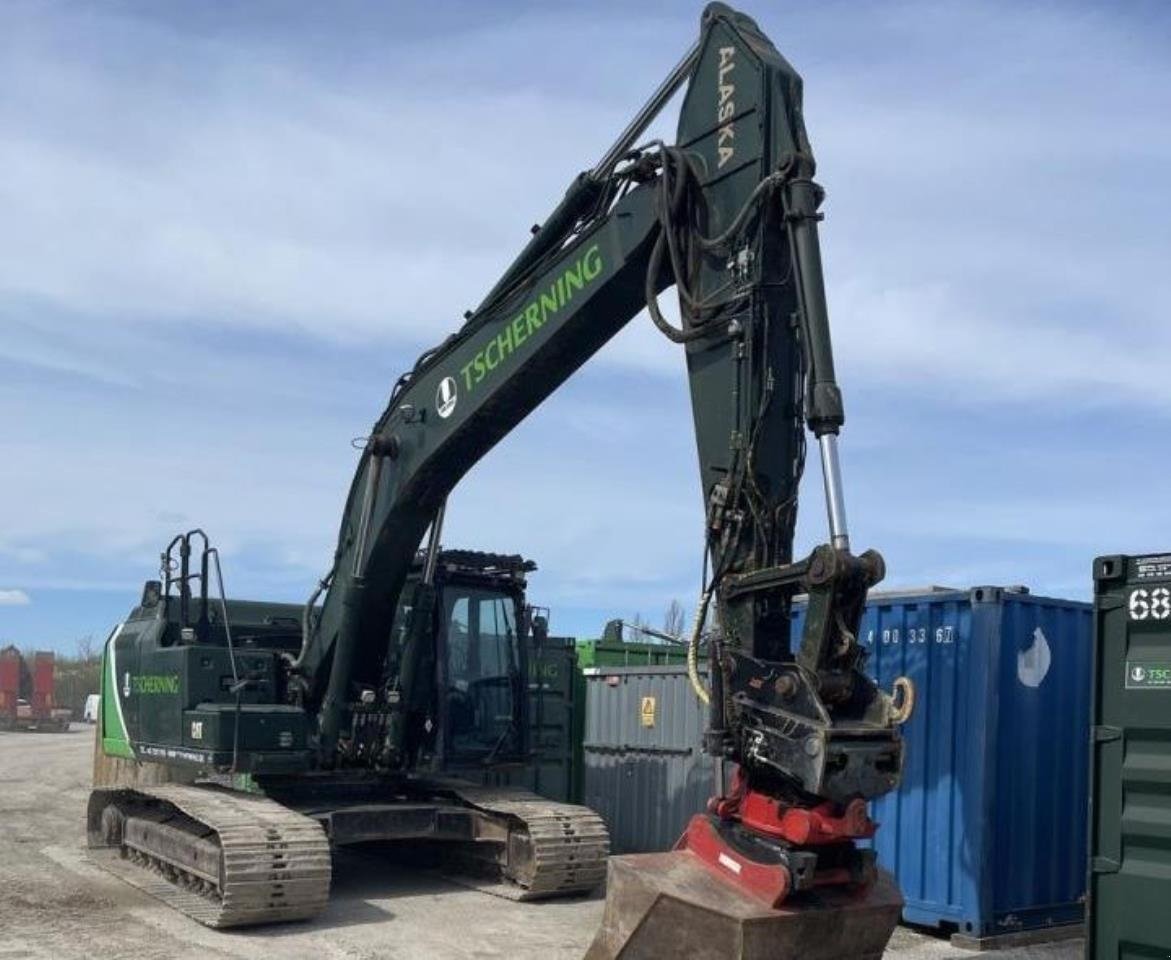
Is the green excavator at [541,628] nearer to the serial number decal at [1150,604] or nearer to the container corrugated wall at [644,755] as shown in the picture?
the serial number decal at [1150,604]

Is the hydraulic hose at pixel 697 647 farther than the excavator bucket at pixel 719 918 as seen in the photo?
Yes

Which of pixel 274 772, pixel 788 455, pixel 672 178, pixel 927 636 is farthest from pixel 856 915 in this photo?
pixel 274 772

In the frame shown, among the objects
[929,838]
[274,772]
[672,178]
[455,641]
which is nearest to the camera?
[672,178]

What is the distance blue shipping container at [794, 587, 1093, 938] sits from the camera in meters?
10.4

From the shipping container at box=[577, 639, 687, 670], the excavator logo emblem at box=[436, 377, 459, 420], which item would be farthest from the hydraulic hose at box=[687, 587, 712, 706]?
the shipping container at box=[577, 639, 687, 670]

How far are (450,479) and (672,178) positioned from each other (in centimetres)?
374

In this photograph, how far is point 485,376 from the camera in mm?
10211

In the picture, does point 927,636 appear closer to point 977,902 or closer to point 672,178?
point 977,902

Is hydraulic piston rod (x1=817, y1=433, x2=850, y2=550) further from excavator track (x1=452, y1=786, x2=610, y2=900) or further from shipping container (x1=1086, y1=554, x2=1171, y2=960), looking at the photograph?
excavator track (x1=452, y1=786, x2=610, y2=900)

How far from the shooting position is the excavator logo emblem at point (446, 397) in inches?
419

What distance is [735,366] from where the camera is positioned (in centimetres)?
739

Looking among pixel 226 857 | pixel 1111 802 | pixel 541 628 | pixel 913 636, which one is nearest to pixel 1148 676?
pixel 1111 802

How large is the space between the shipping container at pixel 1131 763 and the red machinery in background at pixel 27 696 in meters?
43.0

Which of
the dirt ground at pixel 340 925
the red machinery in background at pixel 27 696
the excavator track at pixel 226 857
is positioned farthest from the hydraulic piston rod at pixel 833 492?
the red machinery in background at pixel 27 696
